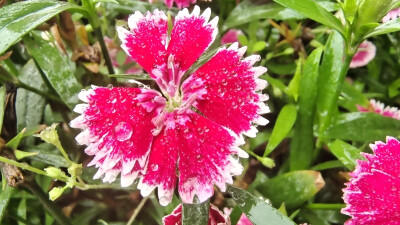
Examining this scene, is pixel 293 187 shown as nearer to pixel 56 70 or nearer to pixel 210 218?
pixel 210 218

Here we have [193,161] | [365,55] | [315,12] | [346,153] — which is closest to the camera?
[193,161]

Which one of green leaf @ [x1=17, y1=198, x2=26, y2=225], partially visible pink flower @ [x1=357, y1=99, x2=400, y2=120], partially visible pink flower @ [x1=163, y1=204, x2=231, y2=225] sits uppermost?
partially visible pink flower @ [x1=163, y1=204, x2=231, y2=225]

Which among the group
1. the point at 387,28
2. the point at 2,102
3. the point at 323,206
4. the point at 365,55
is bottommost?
the point at 323,206

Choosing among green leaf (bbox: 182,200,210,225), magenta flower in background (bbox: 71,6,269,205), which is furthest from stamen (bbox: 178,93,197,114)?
green leaf (bbox: 182,200,210,225)

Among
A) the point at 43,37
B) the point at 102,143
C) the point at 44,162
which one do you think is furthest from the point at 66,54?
the point at 102,143

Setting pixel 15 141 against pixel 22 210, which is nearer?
pixel 15 141

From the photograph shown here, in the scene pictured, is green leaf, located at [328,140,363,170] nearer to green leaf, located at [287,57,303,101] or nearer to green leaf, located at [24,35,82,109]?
green leaf, located at [287,57,303,101]

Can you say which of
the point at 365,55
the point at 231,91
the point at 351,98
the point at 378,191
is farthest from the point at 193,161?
the point at 365,55

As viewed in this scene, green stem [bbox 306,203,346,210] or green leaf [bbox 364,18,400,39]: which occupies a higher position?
green leaf [bbox 364,18,400,39]
